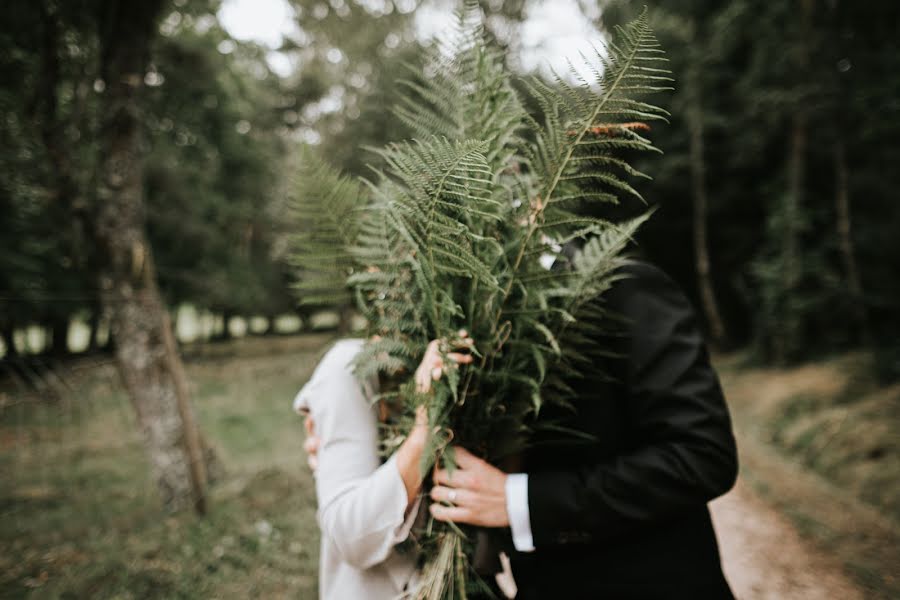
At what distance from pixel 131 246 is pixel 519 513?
514 cm

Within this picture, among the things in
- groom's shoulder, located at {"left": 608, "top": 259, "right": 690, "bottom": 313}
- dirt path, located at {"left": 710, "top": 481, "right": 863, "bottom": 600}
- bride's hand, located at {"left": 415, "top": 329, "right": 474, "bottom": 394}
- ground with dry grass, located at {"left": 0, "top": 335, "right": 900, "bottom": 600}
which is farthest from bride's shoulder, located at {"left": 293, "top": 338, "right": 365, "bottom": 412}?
dirt path, located at {"left": 710, "top": 481, "right": 863, "bottom": 600}

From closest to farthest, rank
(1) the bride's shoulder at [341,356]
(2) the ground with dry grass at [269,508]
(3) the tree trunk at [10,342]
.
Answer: (1) the bride's shoulder at [341,356] < (3) the tree trunk at [10,342] < (2) the ground with dry grass at [269,508]

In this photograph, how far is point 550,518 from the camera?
55.9 inches

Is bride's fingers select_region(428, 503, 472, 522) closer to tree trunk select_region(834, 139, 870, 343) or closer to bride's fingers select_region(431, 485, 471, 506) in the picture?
bride's fingers select_region(431, 485, 471, 506)

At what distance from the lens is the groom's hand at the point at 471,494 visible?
1.42 meters

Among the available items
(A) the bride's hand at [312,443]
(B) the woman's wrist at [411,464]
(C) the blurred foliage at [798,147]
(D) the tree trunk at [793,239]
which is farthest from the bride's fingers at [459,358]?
(D) the tree trunk at [793,239]

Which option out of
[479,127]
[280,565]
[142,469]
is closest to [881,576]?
[280,565]

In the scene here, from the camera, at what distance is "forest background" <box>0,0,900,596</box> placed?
4977 mm

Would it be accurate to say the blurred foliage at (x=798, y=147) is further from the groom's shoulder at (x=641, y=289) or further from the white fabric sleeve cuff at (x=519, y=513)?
the white fabric sleeve cuff at (x=519, y=513)

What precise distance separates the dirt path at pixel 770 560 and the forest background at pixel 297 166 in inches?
60.4

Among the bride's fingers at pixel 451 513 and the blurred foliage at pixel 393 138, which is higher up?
the blurred foliage at pixel 393 138

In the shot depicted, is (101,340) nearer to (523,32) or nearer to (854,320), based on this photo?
(523,32)

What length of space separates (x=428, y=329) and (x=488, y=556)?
73 cm

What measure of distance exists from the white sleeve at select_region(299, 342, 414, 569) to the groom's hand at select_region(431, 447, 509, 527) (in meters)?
0.12
